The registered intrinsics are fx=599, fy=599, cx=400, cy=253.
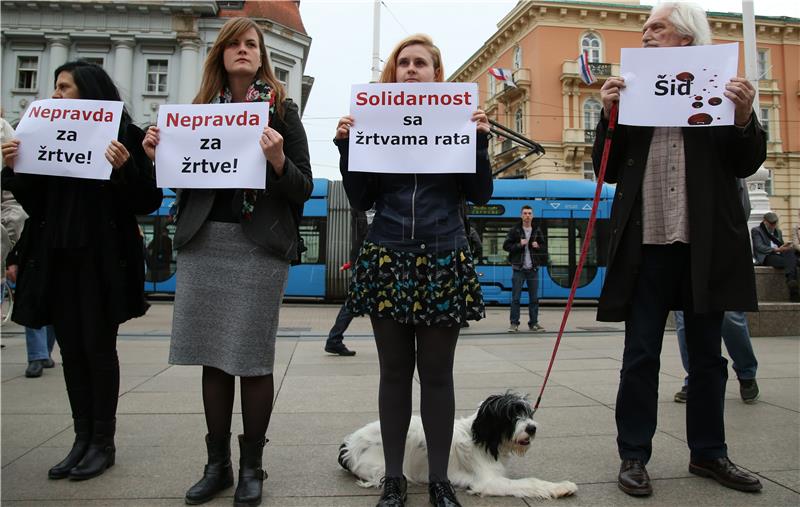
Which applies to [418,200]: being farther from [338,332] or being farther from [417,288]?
[338,332]

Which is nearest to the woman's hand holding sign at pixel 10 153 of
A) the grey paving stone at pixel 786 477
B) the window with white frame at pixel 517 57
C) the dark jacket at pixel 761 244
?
the grey paving stone at pixel 786 477

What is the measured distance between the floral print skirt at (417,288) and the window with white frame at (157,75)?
103 feet

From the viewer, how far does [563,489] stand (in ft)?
8.25

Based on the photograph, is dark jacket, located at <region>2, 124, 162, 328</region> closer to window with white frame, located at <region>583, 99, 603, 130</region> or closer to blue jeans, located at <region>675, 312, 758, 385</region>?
blue jeans, located at <region>675, 312, 758, 385</region>

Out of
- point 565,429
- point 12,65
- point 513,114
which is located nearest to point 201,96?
point 565,429

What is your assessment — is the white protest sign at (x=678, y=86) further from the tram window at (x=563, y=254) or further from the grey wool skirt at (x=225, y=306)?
the tram window at (x=563, y=254)

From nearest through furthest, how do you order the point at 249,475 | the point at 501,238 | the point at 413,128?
the point at 249,475
the point at 413,128
the point at 501,238

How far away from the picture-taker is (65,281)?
286 centimetres

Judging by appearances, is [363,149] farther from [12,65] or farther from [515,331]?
[12,65]

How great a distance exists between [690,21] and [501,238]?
13.4 meters

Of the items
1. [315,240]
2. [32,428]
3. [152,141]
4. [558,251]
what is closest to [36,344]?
[32,428]

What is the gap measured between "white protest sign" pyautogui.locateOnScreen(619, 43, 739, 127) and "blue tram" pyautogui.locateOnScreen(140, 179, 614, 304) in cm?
1333

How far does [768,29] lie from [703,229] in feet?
143

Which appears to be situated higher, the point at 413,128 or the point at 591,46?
the point at 591,46
